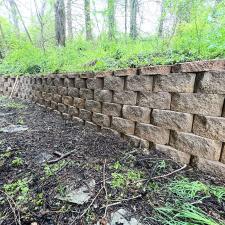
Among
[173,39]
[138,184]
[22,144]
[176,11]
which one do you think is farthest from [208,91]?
[22,144]

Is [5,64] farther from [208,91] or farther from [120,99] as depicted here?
[208,91]

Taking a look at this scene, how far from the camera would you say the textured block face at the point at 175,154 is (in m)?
1.58

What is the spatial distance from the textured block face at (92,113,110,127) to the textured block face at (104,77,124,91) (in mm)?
421

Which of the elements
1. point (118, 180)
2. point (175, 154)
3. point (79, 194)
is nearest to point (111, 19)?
point (175, 154)

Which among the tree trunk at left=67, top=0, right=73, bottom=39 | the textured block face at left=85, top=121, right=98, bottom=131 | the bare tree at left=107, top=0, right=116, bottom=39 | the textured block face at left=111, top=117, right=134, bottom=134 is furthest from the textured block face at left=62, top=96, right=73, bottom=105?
the tree trunk at left=67, top=0, right=73, bottom=39

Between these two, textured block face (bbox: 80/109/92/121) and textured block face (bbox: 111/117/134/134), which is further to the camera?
textured block face (bbox: 80/109/92/121)

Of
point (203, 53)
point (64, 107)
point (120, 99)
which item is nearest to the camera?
point (203, 53)

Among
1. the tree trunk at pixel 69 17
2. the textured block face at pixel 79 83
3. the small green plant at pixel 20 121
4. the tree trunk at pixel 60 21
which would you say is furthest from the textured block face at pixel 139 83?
the tree trunk at pixel 69 17

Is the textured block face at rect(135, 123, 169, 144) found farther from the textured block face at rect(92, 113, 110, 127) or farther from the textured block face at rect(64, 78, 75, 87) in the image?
the textured block face at rect(64, 78, 75, 87)

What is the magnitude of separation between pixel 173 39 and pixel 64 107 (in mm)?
2322

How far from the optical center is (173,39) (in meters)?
2.53

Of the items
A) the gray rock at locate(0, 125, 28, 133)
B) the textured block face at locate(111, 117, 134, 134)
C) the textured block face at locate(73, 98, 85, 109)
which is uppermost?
the textured block face at locate(73, 98, 85, 109)

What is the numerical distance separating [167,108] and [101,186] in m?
0.94

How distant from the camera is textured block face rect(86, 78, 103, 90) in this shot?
243 centimetres
